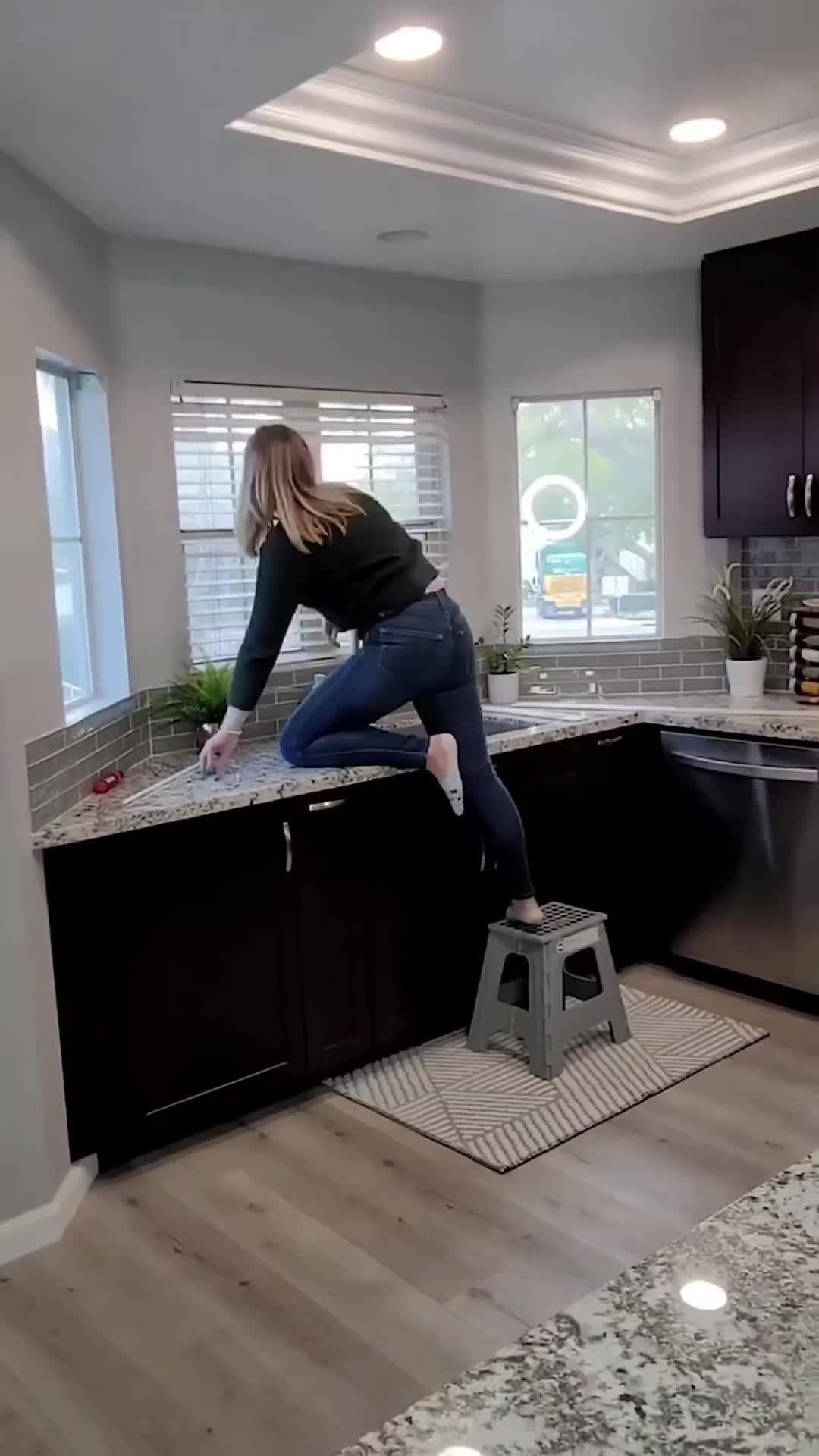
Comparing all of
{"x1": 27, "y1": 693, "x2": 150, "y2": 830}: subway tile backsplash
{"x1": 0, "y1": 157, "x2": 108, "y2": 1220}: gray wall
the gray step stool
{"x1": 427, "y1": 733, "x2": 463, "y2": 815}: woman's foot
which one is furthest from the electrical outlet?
{"x1": 0, "y1": 157, "x2": 108, "y2": 1220}: gray wall

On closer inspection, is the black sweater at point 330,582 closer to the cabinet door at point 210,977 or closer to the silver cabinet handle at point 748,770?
the cabinet door at point 210,977

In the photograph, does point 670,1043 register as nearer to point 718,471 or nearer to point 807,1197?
point 718,471

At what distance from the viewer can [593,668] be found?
4.40 meters

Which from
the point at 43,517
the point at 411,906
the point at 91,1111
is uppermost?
the point at 43,517

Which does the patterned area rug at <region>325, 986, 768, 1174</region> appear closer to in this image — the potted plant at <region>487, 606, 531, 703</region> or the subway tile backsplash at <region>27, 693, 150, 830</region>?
the subway tile backsplash at <region>27, 693, 150, 830</region>

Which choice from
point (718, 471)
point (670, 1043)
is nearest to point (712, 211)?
point (718, 471)

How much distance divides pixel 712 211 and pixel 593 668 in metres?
1.58

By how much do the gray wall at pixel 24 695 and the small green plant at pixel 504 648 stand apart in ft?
6.16

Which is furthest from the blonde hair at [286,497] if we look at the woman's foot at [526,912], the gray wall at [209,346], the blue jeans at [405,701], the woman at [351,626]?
the woman's foot at [526,912]

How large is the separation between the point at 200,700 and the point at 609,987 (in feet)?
4.77

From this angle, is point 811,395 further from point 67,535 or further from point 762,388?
point 67,535

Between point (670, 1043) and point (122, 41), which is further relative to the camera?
point (670, 1043)

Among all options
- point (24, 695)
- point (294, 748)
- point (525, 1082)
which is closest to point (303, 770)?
point (294, 748)

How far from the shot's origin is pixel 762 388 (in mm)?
3984
